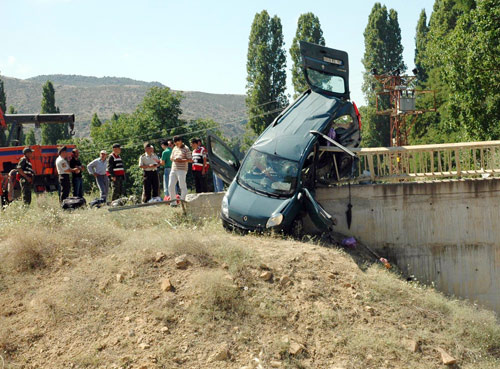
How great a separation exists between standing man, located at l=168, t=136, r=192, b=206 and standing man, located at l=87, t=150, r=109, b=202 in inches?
76.8

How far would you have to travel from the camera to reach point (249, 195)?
37.4ft

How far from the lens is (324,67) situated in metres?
12.9

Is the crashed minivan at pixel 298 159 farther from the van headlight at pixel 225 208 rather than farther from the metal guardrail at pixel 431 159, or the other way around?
the metal guardrail at pixel 431 159

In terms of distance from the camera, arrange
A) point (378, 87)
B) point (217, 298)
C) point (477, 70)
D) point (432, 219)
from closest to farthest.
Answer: point (217, 298) < point (432, 219) < point (477, 70) < point (378, 87)

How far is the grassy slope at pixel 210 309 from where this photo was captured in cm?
757

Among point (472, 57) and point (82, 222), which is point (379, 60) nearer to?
point (472, 57)

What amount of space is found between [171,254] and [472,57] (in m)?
15.6

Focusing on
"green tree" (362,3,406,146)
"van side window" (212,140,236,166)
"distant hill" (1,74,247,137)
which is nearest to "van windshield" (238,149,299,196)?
"van side window" (212,140,236,166)

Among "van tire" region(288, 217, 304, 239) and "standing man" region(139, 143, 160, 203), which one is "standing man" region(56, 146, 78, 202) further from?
"van tire" region(288, 217, 304, 239)

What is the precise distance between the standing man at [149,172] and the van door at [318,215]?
170 inches

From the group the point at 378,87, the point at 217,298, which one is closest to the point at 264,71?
the point at 378,87

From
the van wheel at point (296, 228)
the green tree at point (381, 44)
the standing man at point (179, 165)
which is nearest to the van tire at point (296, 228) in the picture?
the van wheel at point (296, 228)

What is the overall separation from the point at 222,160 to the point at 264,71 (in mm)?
31722

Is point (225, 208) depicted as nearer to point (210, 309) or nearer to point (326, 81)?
point (210, 309)
